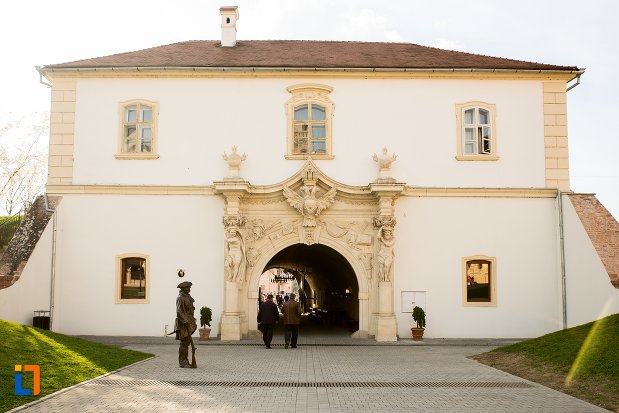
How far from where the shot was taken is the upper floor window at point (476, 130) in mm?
25281

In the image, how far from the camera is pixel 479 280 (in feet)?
82.0

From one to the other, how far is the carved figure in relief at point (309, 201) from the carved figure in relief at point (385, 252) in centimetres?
203

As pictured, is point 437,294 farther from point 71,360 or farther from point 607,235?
point 71,360

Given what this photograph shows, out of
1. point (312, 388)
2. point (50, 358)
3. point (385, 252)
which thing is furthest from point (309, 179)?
point (312, 388)

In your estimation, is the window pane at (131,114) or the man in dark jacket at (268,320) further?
the window pane at (131,114)

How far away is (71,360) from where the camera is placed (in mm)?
15477

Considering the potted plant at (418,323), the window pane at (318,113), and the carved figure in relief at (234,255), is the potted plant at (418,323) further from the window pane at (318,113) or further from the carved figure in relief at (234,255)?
the window pane at (318,113)

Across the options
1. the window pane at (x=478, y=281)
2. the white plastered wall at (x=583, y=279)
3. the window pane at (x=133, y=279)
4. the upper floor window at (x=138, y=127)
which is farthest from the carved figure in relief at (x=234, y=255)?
the white plastered wall at (x=583, y=279)

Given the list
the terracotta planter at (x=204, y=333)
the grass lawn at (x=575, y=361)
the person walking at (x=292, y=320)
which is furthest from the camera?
the terracotta planter at (x=204, y=333)

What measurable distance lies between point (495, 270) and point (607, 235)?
3762mm

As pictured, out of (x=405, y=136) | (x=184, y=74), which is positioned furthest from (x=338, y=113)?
(x=184, y=74)

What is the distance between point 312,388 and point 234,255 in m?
11.1

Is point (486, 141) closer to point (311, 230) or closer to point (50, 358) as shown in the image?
point (311, 230)

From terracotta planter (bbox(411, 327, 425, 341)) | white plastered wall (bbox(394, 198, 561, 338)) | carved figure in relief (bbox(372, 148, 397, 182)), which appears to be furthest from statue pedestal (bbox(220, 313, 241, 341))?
carved figure in relief (bbox(372, 148, 397, 182))
